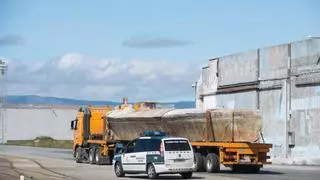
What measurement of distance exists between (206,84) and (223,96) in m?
4.14

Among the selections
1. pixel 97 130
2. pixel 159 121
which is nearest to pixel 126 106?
pixel 97 130

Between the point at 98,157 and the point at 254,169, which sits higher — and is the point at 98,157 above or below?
above

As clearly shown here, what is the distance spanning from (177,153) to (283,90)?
2279cm

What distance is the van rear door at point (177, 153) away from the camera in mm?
Result: 26922

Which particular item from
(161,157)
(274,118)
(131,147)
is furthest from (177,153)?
(274,118)

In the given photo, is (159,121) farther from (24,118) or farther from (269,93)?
(24,118)

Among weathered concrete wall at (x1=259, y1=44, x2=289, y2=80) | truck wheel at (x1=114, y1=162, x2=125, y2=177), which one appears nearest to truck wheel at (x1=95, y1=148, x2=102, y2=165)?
truck wheel at (x1=114, y1=162, x2=125, y2=177)

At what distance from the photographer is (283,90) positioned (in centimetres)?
4825

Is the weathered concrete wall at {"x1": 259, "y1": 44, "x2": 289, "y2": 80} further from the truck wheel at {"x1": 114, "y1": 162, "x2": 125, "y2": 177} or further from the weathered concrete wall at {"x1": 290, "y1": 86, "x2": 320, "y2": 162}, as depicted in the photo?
the truck wheel at {"x1": 114, "y1": 162, "x2": 125, "y2": 177}

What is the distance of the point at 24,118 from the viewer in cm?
12425

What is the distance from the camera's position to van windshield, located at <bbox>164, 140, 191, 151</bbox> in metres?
27.1

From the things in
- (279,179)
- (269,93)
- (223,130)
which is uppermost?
(269,93)

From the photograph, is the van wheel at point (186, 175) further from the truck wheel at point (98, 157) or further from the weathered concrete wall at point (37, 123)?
the weathered concrete wall at point (37, 123)

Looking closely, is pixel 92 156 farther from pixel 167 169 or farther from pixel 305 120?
pixel 167 169
